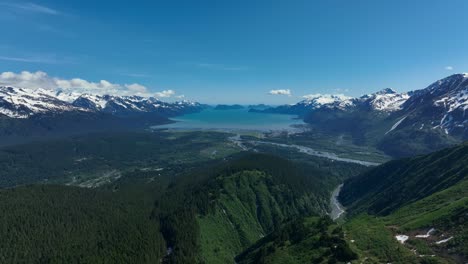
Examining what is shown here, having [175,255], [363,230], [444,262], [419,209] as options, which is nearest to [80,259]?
[175,255]

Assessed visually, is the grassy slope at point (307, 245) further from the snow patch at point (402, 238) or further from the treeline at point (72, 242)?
the treeline at point (72, 242)

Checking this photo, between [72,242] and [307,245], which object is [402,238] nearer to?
[307,245]

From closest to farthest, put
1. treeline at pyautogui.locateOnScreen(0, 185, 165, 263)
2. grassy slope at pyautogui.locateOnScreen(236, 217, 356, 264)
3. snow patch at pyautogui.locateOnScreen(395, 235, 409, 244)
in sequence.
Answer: grassy slope at pyautogui.locateOnScreen(236, 217, 356, 264)
snow patch at pyautogui.locateOnScreen(395, 235, 409, 244)
treeline at pyautogui.locateOnScreen(0, 185, 165, 263)

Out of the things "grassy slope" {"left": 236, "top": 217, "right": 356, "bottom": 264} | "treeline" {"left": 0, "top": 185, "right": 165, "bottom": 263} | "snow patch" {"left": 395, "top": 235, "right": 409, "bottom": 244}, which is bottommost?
"treeline" {"left": 0, "top": 185, "right": 165, "bottom": 263}

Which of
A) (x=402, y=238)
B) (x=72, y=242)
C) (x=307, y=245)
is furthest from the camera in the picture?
(x=72, y=242)

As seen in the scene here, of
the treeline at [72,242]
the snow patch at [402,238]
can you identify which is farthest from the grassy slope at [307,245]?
the treeline at [72,242]

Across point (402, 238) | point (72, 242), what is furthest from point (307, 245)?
point (72, 242)

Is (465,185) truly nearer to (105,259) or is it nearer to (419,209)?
(419,209)

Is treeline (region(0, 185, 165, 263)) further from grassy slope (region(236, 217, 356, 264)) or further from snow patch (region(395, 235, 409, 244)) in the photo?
snow patch (region(395, 235, 409, 244))

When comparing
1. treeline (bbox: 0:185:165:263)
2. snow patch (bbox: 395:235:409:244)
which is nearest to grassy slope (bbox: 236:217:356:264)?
snow patch (bbox: 395:235:409:244)

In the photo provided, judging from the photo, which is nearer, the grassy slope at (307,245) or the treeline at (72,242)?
the grassy slope at (307,245)

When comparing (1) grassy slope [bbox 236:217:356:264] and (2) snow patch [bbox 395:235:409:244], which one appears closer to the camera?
(1) grassy slope [bbox 236:217:356:264]
